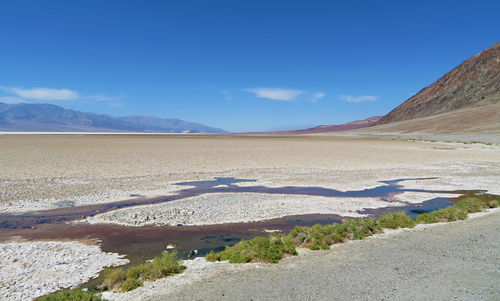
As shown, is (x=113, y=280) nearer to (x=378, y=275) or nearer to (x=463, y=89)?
(x=378, y=275)

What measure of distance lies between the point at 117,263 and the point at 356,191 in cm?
1250

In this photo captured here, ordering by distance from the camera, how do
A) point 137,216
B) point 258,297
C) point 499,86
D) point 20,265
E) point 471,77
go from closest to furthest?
point 258,297
point 20,265
point 137,216
point 499,86
point 471,77

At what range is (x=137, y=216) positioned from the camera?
36.6 ft

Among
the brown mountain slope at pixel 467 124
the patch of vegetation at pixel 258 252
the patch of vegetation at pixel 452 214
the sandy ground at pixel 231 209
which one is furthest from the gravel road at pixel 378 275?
the brown mountain slope at pixel 467 124

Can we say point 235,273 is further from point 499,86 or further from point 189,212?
point 499,86

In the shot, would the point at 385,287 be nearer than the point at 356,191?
Yes

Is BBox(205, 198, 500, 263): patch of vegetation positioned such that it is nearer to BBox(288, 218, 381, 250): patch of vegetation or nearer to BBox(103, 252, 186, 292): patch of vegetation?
BBox(288, 218, 381, 250): patch of vegetation

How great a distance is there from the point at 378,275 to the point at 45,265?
24.0ft

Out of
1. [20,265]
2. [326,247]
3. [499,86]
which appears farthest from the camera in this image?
[499,86]

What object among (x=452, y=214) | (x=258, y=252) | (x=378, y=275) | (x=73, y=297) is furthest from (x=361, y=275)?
(x=452, y=214)

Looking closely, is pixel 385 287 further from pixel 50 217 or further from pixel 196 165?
pixel 196 165

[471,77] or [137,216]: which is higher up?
[471,77]

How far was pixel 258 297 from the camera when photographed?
216 inches

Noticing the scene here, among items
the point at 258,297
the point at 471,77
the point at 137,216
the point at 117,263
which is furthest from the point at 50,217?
the point at 471,77
